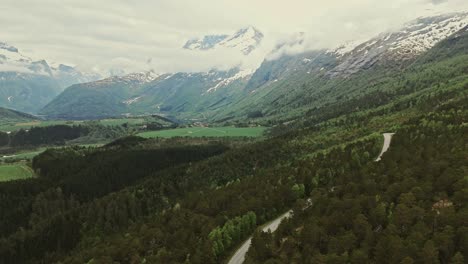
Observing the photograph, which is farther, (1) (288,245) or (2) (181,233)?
(2) (181,233)

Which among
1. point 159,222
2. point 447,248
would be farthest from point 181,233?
point 447,248

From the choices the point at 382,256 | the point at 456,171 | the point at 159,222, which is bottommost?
the point at 159,222

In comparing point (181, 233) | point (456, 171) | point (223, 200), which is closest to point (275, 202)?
point (223, 200)

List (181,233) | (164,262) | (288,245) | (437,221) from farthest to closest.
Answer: (181,233) → (164,262) → (288,245) → (437,221)

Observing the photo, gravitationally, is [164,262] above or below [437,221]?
below

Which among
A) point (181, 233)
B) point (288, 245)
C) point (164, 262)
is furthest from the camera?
point (181, 233)

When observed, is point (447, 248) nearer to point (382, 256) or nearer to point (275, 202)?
point (382, 256)

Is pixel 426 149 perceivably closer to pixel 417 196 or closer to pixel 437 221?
pixel 417 196
